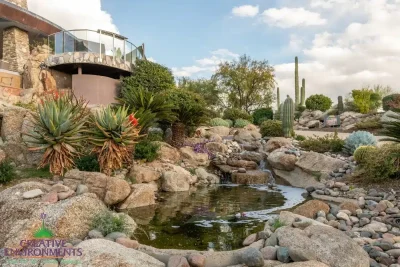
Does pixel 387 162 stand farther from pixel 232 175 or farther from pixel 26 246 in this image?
pixel 26 246

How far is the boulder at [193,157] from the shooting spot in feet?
41.4

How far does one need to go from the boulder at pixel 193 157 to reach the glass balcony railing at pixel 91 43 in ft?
35.4

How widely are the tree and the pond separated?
82.2 feet

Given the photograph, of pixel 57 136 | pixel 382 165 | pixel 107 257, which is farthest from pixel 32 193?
pixel 382 165

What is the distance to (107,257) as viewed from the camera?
11.8ft

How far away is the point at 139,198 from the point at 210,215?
198 centimetres

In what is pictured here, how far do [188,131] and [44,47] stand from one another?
1325 centimetres

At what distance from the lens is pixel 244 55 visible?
35.8 metres

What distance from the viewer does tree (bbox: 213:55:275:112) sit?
34.4m

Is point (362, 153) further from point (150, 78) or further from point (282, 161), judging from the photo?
point (150, 78)

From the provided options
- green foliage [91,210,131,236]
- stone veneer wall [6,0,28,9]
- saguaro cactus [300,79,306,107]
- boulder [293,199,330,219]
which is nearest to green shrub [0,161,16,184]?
green foliage [91,210,131,236]

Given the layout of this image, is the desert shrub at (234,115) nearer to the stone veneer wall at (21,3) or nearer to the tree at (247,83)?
the tree at (247,83)

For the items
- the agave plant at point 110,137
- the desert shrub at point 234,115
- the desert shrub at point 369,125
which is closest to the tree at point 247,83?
the desert shrub at point 234,115

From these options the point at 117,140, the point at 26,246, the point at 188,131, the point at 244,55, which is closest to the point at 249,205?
the point at 117,140
